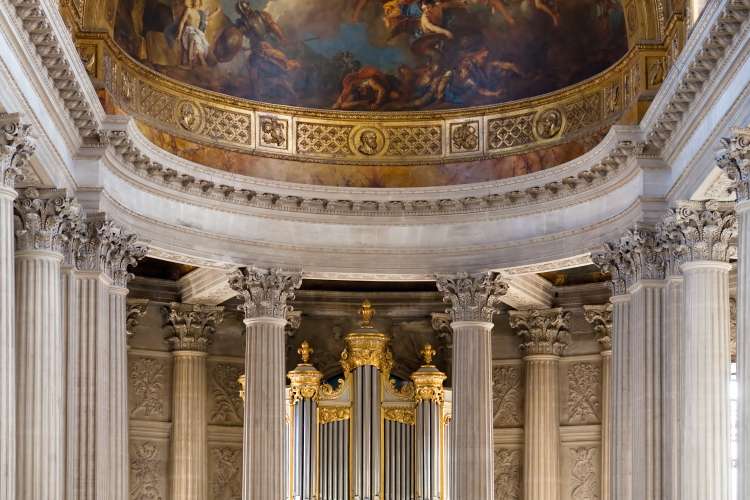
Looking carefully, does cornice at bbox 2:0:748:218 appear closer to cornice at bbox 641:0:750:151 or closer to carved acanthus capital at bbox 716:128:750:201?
cornice at bbox 641:0:750:151

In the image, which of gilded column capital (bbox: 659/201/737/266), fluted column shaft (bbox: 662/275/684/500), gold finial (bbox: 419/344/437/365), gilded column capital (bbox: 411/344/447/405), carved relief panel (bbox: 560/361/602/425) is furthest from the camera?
carved relief panel (bbox: 560/361/602/425)

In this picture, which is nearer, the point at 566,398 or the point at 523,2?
the point at 523,2

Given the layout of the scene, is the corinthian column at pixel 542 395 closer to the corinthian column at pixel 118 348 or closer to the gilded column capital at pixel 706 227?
the gilded column capital at pixel 706 227

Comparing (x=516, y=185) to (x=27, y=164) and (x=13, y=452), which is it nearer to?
(x=27, y=164)

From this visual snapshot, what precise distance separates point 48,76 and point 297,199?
10.1 m

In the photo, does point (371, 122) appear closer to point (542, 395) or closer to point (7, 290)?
point (542, 395)

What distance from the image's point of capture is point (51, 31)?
28484 mm

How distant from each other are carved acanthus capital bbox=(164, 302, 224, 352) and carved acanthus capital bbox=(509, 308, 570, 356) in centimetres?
816

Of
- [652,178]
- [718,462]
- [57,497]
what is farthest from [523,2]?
[57,497]

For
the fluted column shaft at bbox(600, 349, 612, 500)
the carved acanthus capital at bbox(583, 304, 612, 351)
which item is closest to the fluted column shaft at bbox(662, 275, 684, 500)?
the fluted column shaft at bbox(600, 349, 612, 500)

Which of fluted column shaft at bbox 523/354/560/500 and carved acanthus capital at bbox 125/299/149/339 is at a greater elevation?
carved acanthus capital at bbox 125/299/149/339

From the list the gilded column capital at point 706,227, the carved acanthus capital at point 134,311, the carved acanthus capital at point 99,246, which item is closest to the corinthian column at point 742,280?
the gilded column capital at point 706,227

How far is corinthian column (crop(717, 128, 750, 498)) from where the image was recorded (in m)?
25.8

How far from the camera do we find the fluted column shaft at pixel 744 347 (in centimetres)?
2577
